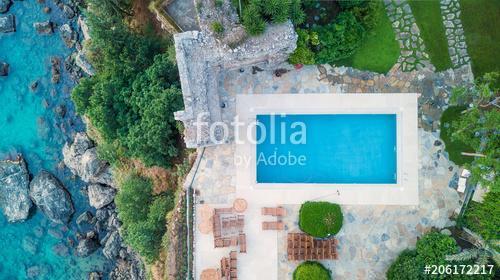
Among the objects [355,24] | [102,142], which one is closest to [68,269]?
[102,142]

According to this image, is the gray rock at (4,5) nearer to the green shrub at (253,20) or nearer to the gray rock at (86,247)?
the gray rock at (86,247)

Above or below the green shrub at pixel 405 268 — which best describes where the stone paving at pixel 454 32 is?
above

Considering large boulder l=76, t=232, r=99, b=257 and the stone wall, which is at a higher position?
the stone wall

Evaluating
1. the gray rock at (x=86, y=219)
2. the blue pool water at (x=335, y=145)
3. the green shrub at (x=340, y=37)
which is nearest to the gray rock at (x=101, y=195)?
the gray rock at (x=86, y=219)

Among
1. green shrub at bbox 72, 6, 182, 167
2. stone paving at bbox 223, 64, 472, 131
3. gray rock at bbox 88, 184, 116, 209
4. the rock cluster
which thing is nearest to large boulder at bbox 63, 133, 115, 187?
gray rock at bbox 88, 184, 116, 209

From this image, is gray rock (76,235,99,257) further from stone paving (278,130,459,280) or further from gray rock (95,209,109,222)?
stone paving (278,130,459,280)

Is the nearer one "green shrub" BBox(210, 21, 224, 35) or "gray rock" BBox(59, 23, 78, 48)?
"green shrub" BBox(210, 21, 224, 35)

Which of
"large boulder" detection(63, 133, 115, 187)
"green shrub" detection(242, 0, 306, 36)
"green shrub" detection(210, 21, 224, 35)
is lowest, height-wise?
"large boulder" detection(63, 133, 115, 187)

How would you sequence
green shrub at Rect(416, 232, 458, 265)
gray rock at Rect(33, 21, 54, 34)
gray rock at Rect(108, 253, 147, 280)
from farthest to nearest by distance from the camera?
gray rock at Rect(33, 21, 54, 34)
gray rock at Rect(108, 253, 147, 280)
green shrub at Rect(416, 232, 458, 265)

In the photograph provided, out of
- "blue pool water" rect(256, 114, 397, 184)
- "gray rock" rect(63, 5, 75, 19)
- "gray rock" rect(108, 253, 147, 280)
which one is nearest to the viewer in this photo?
"blue pool water" rect(256, 114, 397, 184)
